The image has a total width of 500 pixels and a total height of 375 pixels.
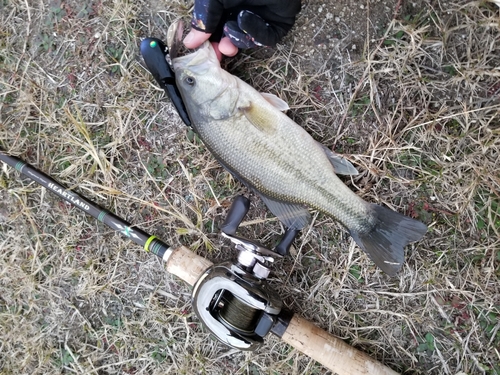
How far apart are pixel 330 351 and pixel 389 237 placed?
73cm

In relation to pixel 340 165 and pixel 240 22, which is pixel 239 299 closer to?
pixel 340 165

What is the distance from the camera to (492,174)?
2.42m

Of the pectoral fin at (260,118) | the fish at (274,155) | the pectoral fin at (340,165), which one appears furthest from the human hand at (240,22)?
the pectoral fin at (340,165)

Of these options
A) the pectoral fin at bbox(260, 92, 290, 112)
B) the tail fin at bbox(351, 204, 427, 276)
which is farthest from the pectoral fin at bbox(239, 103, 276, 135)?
the tail fin at bbox(351, 204, 427, 276)

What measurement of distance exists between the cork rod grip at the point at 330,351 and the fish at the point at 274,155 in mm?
528

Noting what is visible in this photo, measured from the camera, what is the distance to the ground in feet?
8.09

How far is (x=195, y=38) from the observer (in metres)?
2.43

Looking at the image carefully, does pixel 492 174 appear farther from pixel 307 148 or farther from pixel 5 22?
pixel 5 22

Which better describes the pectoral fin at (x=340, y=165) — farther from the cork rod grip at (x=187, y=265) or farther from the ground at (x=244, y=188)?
the cork rod grip at (x=187, y=265)

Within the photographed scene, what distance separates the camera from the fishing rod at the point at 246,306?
2.29 meters

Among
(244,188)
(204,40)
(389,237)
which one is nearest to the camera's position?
(389,237)

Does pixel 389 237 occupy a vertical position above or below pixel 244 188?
above

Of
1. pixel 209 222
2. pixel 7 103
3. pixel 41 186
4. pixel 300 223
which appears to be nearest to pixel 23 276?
pixel 41 186

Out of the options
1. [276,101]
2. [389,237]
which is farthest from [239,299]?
[276,101]
